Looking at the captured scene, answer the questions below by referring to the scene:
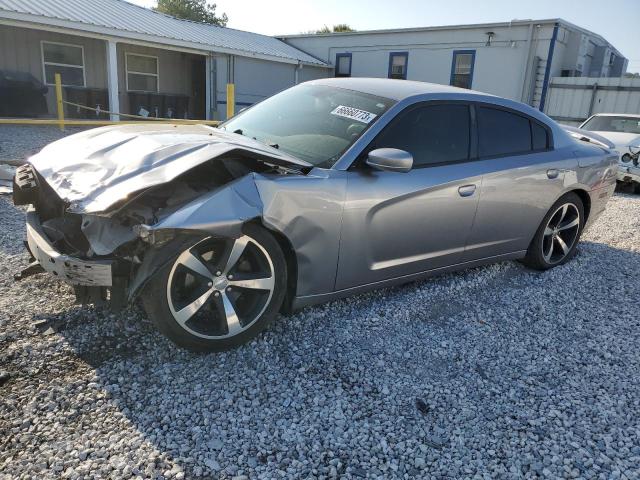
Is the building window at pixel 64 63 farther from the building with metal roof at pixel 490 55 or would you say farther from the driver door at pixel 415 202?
the driver door at pixel 415 202

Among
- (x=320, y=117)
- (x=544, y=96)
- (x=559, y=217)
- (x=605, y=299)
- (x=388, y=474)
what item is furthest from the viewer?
(x=544, y=96)

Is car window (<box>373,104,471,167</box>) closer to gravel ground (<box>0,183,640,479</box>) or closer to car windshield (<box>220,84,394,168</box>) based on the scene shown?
car windshield (<box>220,84,394,168</box>)

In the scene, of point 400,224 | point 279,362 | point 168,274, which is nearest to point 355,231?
point 400,224

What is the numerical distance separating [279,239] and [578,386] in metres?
1.91

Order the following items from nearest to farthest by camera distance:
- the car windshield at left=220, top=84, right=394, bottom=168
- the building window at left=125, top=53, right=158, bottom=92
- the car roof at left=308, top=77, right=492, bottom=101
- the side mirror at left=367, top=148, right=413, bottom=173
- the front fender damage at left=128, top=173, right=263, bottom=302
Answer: the front fender damage at left=128, top=173, right=263, bottom=302
the side mirror at left=367, top=148, right=413, bottom=173
the car windshield at left=220, top=84, right=394, bottom=168
the car roof at left=308, top=77, right=492, bottom=101
the building window at left=125, top=53, right=158, bottom=92

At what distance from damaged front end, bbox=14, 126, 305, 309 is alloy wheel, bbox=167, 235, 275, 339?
15cm

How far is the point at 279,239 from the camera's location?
290 cm

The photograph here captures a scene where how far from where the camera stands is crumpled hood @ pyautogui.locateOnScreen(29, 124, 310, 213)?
2.50 m

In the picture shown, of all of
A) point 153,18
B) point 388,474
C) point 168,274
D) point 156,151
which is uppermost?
point 153,18

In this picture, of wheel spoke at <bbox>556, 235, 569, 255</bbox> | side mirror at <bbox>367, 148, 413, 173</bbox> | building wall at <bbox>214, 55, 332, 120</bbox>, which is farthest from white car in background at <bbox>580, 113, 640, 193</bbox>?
building wall at <bbox>214, 55, 332, 120</bbox>

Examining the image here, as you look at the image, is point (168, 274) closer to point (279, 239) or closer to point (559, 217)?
point (279, 239)

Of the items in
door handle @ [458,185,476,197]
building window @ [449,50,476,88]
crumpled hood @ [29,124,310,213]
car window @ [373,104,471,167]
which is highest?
building window @ [449,50,476,88]

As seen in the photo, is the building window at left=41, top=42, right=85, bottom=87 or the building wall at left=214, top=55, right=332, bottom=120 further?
the building wall at left=214, top=55, right=332, bottom=120

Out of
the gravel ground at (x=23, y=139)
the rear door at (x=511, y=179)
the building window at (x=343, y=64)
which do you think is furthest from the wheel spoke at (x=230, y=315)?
the building window at (x=343, y=64)
